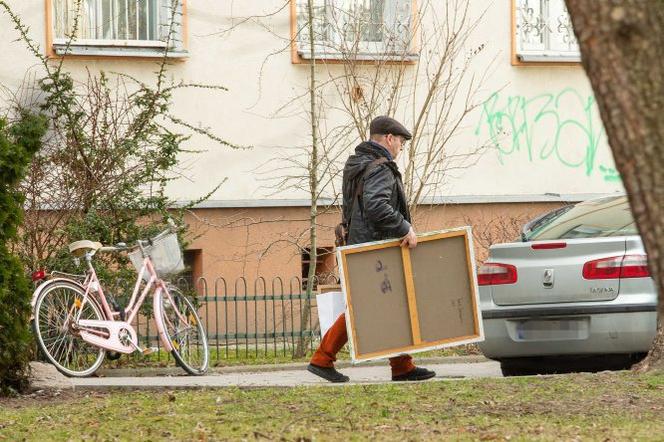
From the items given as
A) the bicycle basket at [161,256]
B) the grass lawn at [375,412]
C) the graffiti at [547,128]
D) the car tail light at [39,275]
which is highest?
the graffiti at [547,128]

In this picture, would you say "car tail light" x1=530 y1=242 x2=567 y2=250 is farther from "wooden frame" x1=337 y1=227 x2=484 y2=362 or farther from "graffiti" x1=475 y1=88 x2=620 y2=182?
"graffiti" x1=475 y1=88 x2=620 y2=182

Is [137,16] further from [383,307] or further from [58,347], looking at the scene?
[383,307]

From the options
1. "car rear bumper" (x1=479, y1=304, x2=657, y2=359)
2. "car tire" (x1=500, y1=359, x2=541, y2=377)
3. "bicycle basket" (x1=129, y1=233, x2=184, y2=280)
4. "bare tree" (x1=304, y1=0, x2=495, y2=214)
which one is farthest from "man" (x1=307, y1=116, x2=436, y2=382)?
"bare tree" (x1=304, y1=0, x2=495, y2=214)

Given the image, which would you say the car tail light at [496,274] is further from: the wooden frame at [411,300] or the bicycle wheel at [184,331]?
the bicycle wheel at [184,331]

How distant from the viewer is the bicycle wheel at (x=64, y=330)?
456 inches

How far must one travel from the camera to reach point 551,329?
10844 millimetres

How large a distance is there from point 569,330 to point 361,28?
7.28m

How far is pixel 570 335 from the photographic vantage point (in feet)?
35.3

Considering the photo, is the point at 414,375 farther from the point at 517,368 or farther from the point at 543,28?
the point at 543,28

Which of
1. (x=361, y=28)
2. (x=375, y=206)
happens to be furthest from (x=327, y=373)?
(x=361, y=28)

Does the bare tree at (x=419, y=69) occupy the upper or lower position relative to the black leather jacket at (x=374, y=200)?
upper

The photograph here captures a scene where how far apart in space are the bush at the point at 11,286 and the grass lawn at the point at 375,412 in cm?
24

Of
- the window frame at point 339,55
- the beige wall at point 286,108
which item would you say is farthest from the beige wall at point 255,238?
the window frame at point 339,55

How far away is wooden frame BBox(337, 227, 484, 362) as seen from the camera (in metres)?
10.2
